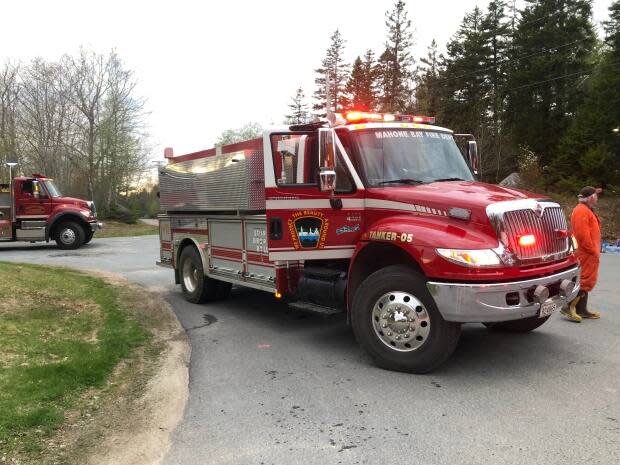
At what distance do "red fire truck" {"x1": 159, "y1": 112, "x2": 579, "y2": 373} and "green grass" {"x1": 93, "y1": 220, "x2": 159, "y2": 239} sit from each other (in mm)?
19609

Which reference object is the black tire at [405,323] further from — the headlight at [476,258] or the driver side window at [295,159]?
the driver side window at [295,159]

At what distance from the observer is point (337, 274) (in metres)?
5.81

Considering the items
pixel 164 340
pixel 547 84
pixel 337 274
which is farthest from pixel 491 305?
pixel 547 84

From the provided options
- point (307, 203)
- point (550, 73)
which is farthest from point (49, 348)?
point (550, 73)

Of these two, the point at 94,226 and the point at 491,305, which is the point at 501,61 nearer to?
the point at 94,226

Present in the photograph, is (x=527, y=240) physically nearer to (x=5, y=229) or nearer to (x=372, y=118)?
(x=372, y=118)

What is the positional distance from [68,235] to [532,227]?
56.7 ft

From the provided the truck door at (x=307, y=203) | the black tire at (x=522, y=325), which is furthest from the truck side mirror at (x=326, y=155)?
the black tire at (x=522, y=325)

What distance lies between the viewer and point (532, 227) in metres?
4.84

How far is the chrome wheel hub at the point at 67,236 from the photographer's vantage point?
18.5 metres

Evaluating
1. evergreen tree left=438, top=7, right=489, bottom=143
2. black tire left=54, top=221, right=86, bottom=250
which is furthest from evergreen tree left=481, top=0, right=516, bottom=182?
black tire left=54, top=221, right=86, bottom=250

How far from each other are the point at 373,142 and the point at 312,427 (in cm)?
311

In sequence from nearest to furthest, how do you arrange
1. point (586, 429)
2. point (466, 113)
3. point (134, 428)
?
point (586, 429) < point (134, 428) < point (466, 113)

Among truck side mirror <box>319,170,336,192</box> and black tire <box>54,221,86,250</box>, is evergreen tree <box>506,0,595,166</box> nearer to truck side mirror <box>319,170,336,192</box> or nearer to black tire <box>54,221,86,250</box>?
black tire <box>54,221,86,250</box>
